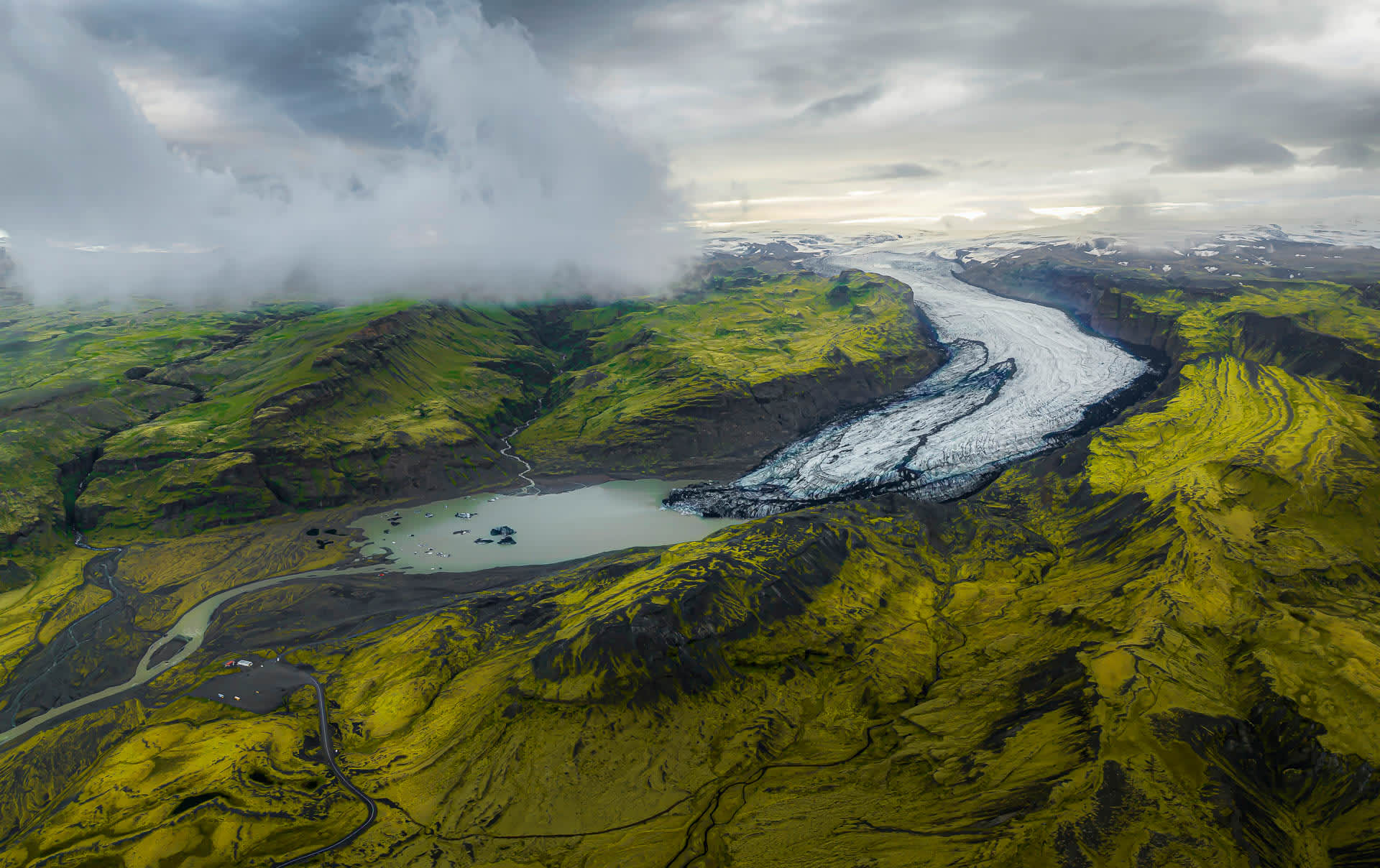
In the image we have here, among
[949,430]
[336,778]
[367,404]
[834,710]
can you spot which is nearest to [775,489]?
[949,430]

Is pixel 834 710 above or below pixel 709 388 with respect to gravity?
below

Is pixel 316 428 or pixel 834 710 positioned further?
pixel 316 428

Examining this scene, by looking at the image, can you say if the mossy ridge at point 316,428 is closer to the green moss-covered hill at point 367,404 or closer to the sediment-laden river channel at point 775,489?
the green moss-covered hill at point 367,404

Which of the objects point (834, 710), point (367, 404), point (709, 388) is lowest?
point (834, 710)

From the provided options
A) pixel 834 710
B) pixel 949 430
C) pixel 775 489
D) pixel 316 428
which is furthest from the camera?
pixel 949 430

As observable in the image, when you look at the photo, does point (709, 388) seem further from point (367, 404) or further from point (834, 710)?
point (834, 710)

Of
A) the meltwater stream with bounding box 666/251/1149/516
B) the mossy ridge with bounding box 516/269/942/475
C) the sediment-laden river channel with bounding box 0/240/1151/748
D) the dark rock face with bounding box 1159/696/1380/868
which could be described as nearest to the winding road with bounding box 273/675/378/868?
the sediment-laden river channel with bounding box 0/240/1151/748

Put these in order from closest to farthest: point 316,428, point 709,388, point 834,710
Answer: point 834,710 < point 316,428 < point 709,388
